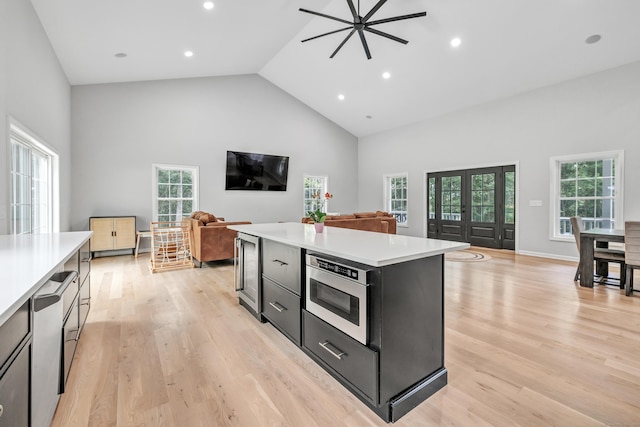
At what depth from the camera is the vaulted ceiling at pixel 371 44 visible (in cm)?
407

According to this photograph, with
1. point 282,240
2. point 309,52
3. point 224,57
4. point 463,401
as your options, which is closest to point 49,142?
point 224,57

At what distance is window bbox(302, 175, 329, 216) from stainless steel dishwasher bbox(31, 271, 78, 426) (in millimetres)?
7309

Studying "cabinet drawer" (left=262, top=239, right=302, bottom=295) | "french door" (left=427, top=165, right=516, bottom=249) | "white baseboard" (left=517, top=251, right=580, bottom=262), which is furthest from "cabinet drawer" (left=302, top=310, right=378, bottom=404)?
"french door" (left=427, top=165, right=516, bottom=249)

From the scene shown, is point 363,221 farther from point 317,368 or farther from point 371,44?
point 317,368

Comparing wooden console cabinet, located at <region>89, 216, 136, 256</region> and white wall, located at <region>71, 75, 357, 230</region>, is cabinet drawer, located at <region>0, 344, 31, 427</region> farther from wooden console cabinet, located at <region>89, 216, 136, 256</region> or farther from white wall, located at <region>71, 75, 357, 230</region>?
white wall, located at <region>71, 75, 357, 230</region>

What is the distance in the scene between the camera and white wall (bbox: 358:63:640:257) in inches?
191

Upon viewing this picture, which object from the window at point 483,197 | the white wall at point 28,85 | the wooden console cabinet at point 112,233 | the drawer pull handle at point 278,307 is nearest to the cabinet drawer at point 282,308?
the drawer pull handle at point 278,307

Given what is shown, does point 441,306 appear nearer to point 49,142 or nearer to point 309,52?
point 49,142

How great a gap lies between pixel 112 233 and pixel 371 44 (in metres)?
6.14

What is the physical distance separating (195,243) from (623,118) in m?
7.29

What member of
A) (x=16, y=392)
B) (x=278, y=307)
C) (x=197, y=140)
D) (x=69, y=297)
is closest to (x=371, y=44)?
Answer: (x=197, y=140)

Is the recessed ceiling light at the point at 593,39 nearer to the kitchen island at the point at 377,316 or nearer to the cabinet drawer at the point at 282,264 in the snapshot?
the kitchen island at the point at 377,316

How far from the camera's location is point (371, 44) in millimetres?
5680

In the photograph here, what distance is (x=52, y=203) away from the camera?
455cm
